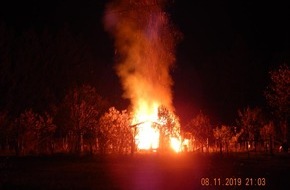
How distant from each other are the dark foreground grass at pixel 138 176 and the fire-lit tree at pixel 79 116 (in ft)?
29.3

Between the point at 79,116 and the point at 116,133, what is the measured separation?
11.0 ft

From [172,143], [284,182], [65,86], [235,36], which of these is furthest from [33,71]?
[284,182]

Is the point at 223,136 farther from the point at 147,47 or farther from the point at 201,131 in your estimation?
the point at 147,47

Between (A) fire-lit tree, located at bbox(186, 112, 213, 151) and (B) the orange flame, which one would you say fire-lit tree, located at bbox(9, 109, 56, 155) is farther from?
(A) fire-lit tree, located at bbox(186, 112, 213, 151)

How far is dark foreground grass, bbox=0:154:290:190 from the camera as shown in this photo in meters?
14.9

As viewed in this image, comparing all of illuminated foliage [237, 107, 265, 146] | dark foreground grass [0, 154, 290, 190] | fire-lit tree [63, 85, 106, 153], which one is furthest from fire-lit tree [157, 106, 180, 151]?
dark foreground grass [0, 154, 290, 190]

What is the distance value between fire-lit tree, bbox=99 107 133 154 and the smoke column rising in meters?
4.54

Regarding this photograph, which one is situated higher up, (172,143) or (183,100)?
(183,100)

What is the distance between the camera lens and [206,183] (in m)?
15.2

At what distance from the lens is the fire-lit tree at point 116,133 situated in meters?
31.4

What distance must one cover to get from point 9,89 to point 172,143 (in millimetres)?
18782

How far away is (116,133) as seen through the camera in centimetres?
3142

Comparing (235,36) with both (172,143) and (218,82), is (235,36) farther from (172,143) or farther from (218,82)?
(172,143)

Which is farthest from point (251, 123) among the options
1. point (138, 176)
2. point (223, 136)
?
point (138, 176)
